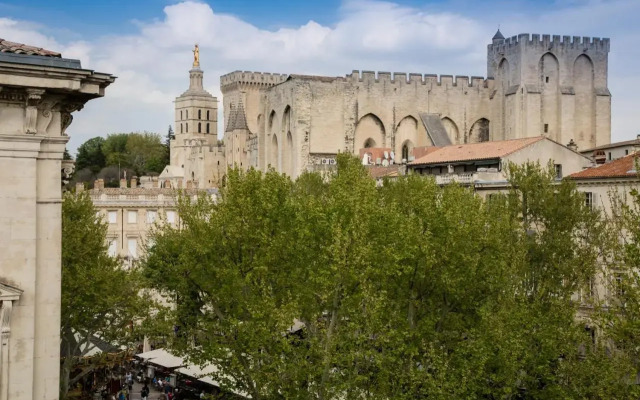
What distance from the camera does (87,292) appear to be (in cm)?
2964

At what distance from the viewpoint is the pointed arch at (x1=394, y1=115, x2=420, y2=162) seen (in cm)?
8669

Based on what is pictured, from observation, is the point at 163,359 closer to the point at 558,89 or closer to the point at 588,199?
the point at 588,199

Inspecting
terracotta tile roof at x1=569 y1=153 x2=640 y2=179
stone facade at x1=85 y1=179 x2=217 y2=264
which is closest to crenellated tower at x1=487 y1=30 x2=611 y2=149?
stone facade at x1=85 y1=179 x2=217 y2=264

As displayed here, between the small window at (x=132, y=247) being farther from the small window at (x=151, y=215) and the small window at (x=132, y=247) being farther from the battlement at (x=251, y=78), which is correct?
the battlement at (x=251, y=78)

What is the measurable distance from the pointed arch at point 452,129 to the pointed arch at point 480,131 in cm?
146

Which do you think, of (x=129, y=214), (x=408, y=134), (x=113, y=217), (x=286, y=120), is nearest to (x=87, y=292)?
(x=113, y=217)

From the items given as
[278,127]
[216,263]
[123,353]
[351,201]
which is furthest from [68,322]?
[278,127]

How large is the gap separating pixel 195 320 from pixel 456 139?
65.9 m

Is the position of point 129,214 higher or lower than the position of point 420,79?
lower

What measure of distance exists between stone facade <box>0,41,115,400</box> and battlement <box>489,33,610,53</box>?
75122 mm

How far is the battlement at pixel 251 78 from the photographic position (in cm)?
11706

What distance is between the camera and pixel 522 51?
83.8m

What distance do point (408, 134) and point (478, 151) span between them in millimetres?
35054

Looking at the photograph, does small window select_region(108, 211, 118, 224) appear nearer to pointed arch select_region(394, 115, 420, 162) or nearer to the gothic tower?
pointed arch select_region(394, 115, 420, 162)
